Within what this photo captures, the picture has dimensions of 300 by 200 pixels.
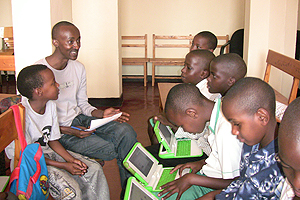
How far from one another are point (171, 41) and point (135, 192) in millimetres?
5416

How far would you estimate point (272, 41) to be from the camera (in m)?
3.44

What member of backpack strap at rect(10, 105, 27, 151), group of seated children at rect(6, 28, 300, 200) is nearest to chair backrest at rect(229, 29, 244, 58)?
group of seated children at rect(6, 28, 300, 200)

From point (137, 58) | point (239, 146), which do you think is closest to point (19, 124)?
point (239, 146)

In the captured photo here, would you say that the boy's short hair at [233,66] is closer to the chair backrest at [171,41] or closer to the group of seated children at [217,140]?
the group of seated children at [217,140]

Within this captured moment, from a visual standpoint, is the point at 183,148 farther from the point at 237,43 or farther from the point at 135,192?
the point at 237,43

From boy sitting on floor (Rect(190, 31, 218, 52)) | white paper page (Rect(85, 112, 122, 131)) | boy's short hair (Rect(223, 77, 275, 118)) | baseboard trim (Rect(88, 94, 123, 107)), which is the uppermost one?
boy sitting on floor (Rect(190, 31, 218, 52))

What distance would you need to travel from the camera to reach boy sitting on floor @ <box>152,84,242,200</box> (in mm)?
1384

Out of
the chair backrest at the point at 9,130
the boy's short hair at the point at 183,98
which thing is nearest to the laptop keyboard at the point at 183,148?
the boy's short hair at the point at 183,98

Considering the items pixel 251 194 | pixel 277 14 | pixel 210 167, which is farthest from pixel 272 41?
pixel 251 194

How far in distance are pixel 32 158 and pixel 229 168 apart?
890 mm

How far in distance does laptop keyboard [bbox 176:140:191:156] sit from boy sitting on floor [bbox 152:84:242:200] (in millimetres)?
205

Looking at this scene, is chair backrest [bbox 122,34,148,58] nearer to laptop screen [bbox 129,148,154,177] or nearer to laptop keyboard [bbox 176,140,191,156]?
laptop keyboard [bbox 176,140,191,156]

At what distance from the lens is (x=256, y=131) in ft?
3.84

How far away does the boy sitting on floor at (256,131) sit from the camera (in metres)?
1.14
